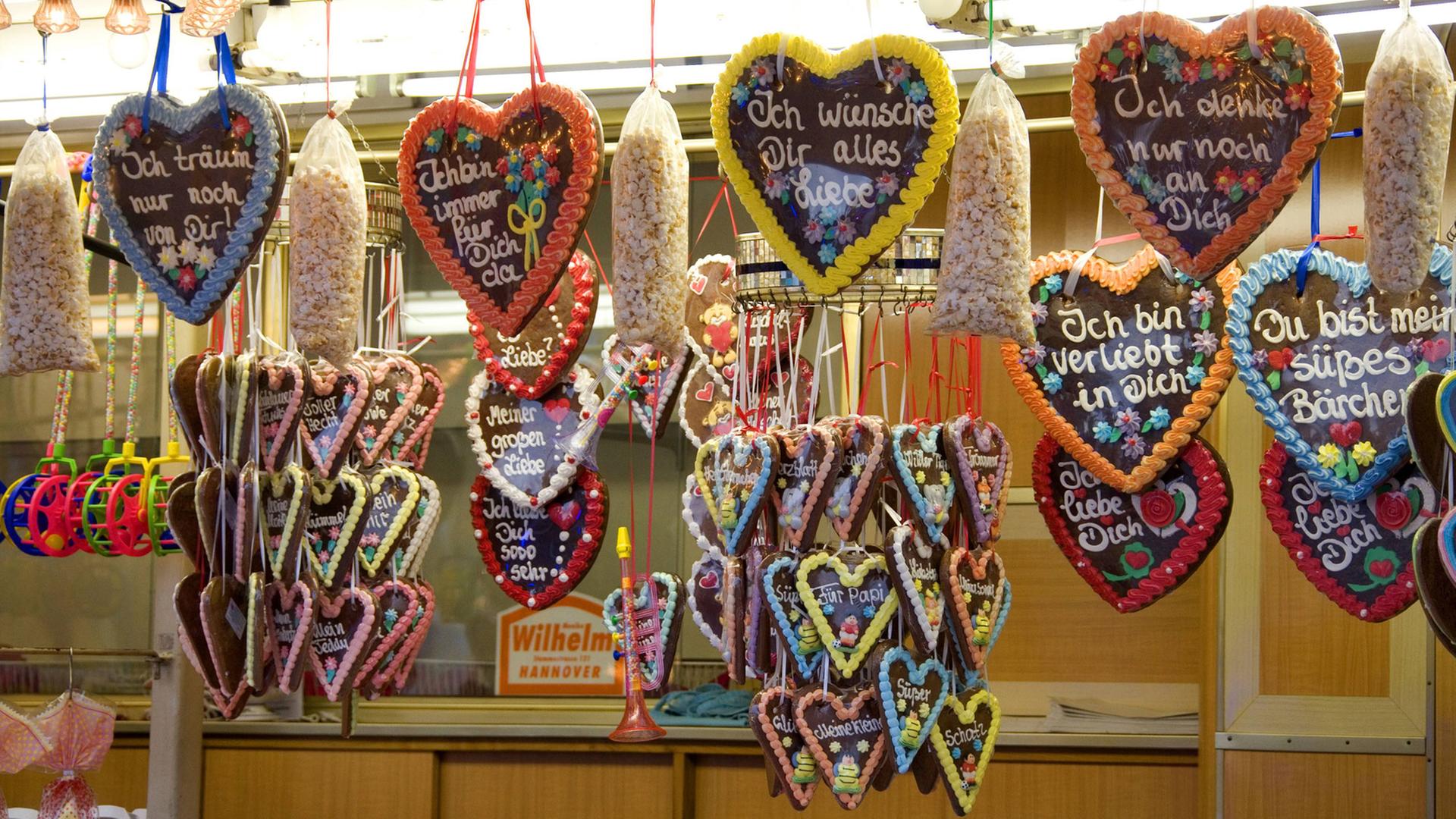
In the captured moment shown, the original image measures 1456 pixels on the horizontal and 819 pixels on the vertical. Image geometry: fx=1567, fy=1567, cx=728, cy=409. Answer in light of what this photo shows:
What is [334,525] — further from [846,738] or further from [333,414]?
[846,738]

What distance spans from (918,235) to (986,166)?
0.89ft

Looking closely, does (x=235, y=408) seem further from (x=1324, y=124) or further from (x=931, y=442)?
(x=1324, y=124)

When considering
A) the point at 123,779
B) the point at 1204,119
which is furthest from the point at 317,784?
the point at 1204,119

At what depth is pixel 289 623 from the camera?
2395 millimetres

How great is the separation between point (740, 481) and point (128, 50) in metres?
1.44

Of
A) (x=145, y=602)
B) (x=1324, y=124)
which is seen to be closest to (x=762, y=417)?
(x=1324, y=124)

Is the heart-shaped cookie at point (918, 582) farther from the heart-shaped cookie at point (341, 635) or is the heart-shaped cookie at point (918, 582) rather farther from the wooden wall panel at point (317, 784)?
the wooden wall panel at point (317, 784)

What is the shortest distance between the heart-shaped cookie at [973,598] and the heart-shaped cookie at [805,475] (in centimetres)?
20

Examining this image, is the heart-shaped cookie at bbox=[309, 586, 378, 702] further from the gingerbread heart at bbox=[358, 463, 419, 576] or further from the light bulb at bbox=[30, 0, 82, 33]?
the light bulb at bbox=[30, 0, 82, 33]

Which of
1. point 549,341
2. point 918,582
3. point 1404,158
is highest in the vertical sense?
point 1404,158

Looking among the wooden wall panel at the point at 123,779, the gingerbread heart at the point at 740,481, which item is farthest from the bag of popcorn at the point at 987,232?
the wooden wall panel at the point at 123,779

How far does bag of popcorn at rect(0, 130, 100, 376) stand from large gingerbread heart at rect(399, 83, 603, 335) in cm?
50

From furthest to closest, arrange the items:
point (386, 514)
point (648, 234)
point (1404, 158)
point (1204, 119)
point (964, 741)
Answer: point (386, 514), point (964, 741), point (648, 234), point (1204, 119), point (1404, 158)

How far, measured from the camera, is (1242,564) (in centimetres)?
321
